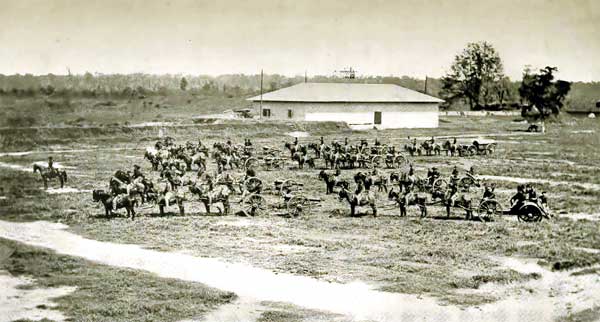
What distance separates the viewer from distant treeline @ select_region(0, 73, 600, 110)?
17.0 m

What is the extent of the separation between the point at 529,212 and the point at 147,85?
19.1 metres

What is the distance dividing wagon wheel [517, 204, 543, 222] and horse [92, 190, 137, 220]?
882 cm

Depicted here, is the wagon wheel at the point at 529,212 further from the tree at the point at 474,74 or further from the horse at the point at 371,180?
the tree at the point at 474,74

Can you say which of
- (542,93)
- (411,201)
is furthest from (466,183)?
(542,93)

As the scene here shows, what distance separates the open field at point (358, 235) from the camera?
32.1ft

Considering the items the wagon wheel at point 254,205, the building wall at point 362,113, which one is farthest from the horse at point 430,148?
the wagon wheel at point 254,205

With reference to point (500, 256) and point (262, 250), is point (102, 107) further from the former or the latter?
point (500, 256)

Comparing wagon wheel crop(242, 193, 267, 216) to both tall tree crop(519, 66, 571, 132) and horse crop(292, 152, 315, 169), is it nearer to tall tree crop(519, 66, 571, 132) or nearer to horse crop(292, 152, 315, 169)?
horse crop(292, 152, 315, 169)

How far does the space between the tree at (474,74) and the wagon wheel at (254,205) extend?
668cm

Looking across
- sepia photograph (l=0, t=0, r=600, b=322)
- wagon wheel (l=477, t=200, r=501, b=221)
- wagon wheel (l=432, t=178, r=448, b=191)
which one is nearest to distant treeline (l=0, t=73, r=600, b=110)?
sepia photograph (l=0, t=0, r=600, b=322)

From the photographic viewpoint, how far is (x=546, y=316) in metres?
9.28

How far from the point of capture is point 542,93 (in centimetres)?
2719

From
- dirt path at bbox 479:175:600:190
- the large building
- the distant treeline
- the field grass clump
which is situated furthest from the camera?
the large building

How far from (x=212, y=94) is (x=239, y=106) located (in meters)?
2.28
